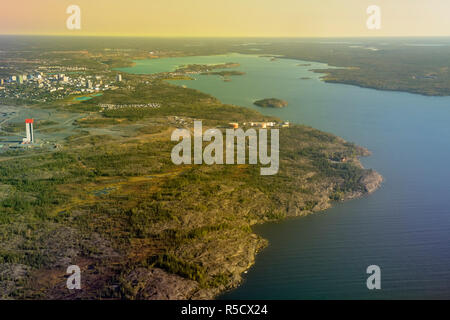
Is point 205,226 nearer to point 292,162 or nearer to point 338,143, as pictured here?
point 292,162

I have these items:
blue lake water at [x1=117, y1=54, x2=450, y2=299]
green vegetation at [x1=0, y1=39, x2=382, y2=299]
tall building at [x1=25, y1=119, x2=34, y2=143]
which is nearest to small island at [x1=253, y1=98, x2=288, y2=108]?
blue lake water at [x1=117, y1=54, x2=450, y2=299]

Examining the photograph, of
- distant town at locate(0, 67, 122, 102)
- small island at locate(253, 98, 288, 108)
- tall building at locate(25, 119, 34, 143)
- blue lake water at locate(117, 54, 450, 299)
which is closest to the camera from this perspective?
blue lake water at locate(117, 54, 450, 299)

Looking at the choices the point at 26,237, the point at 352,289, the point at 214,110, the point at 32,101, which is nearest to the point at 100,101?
the point at 32,101

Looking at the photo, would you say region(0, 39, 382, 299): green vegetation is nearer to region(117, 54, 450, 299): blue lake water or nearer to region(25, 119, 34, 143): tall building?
region(117, 54, 450, 299): blue lake water

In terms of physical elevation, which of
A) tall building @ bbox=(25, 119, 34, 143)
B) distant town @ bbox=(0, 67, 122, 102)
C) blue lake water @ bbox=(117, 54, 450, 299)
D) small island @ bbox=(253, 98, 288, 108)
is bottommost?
blue lake water @ bbox=(117, 54, 450, 299)

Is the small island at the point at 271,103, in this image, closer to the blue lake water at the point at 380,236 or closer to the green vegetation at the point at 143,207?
the blue lake water at the point at 380,236

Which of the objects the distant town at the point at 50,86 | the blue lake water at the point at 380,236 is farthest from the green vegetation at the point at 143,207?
the distant town at the point at 50,86
